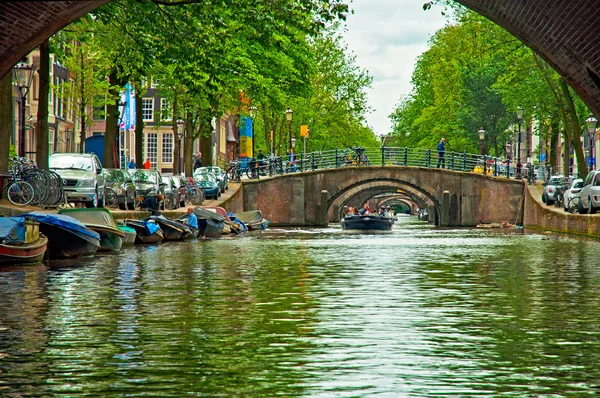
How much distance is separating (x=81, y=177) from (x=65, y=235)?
8.75 m

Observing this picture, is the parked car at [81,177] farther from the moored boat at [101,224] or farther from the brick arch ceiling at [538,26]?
the brick arch ceiling at [538,26]

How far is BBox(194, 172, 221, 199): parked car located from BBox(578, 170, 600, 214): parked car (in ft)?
57.5

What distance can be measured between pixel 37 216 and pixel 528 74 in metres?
29.5

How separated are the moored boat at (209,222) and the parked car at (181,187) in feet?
12.2

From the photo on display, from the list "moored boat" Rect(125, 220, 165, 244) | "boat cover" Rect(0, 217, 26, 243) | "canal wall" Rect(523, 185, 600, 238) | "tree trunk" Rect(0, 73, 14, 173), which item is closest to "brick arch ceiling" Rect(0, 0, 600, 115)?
"boat cover" Rect(0, 217, 26, 243)

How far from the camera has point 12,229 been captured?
20.8 meters

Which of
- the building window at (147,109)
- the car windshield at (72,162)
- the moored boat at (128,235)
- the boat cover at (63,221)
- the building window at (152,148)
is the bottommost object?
the moored boat at (128,235)

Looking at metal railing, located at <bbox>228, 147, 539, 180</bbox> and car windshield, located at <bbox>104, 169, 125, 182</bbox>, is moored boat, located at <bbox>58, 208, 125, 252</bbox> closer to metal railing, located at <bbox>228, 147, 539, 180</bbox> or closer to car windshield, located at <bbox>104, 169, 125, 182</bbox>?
car windshield, located at <bbox>104, 169, 125, 182</bbox>

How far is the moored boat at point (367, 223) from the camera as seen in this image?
5388cm

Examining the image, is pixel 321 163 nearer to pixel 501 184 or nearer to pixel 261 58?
pixel 501 184

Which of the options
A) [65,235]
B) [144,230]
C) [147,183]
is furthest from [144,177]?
[65,235]

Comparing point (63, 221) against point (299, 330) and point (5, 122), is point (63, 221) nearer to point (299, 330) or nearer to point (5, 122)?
point (5, 122)

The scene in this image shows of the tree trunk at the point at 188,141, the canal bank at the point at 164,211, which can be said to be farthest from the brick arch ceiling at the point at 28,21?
the tree trunk at the point at 188,141

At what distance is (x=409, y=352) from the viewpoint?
986 cm
